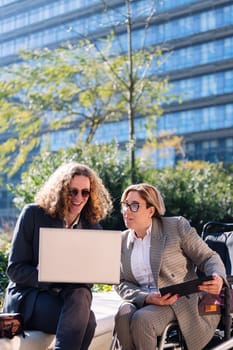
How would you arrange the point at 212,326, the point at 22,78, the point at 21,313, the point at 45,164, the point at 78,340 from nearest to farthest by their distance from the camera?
1. the point at 78,340
2. the point at 21,313
3. the point at 212,326
4. the point at 45,164
5. the point at 22,78

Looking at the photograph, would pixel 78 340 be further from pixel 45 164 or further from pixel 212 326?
pixel 45 164

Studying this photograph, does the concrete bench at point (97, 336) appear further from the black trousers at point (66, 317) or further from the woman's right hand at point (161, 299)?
the woman's right hand at point (161, 299)

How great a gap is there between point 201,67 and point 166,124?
4.73 metres

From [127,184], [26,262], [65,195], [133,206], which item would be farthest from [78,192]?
[127,184]

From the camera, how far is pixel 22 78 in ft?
61.1

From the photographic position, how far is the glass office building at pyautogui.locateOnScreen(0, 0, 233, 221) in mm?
41719

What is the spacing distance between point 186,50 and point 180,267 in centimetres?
4178

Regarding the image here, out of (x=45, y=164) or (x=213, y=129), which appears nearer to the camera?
(x=45, y=164)

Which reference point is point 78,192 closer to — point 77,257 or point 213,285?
point 77,257

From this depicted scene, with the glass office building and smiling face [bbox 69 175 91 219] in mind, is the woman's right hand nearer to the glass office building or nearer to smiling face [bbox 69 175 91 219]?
smiling face [bbox 69 175 91 219]

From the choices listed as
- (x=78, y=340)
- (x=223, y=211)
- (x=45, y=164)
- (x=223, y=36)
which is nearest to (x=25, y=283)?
(x=78, y=340)

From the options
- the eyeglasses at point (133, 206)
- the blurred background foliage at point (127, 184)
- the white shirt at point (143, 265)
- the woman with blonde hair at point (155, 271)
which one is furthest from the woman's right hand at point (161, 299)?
the blurred background foliage at point (127, 184)

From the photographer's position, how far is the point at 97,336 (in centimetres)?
373

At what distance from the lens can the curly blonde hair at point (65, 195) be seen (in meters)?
3.58
